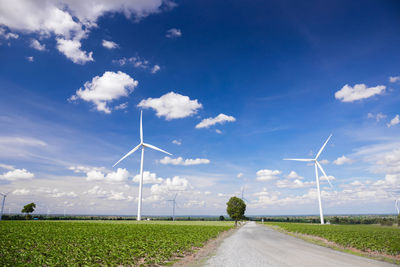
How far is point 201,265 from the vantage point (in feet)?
57.0

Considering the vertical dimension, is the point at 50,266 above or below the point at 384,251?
above

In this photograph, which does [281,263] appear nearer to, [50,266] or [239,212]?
[50,266]

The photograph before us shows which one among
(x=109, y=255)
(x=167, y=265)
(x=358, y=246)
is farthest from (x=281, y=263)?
(x=358, y=246)

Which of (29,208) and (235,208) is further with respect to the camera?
(29,208)

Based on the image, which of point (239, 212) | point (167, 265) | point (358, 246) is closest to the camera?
point (167, 265)

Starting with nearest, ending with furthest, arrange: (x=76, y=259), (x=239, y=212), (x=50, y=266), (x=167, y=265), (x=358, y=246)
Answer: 1. (x=50, y=266)
2. (x=76, y=259)
3. (x=167, y=265)
4. (x=358, y=246)
5. (x=239, y=212)

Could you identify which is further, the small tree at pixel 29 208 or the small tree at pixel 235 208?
the small tree at pixel 29 208

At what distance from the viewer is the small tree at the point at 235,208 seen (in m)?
89.2

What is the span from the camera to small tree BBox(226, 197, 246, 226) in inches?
3514

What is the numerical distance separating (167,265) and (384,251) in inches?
1010

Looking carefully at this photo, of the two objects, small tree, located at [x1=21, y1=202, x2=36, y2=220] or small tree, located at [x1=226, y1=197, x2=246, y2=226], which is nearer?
small tree, located at [x1=226, y1=197, x2=246, y2=226]

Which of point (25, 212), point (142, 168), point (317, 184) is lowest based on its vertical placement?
point (25, 212)

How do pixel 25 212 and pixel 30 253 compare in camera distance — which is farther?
pixel 25 212

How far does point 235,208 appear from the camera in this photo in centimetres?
9000
